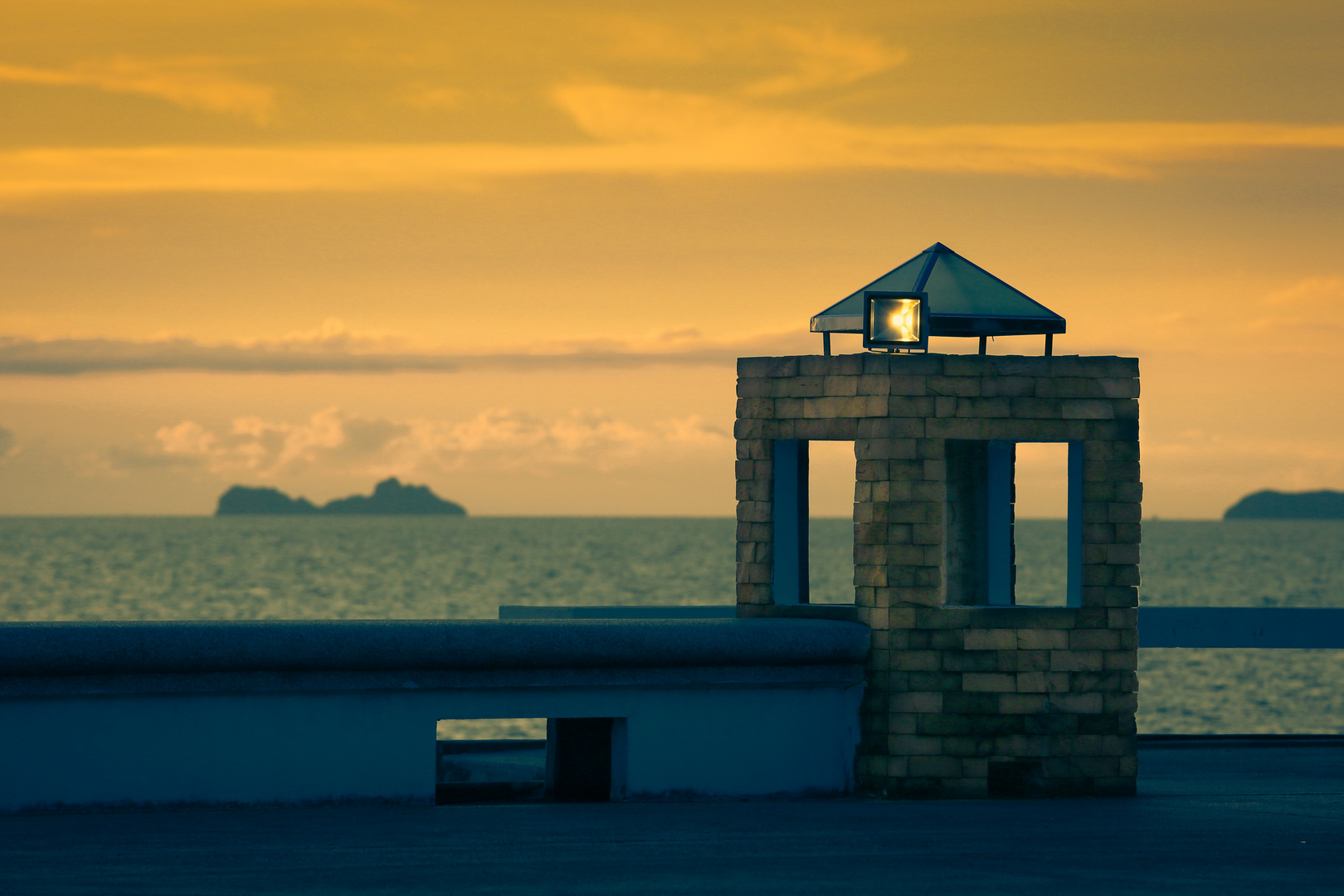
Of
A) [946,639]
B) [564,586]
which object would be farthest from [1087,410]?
[564,586]

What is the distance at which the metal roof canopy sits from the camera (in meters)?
12.9

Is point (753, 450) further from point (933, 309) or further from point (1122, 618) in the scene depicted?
point (1122, 618)

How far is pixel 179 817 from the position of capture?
33.9ft

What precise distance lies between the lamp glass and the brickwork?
1.10 ft

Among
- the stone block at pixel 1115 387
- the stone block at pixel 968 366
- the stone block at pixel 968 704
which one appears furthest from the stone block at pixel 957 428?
the stone block at pixel 968 704

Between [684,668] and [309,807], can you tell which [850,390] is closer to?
[684,668]

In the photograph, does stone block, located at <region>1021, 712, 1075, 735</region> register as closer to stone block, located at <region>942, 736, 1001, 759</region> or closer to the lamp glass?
stone block, located at <region>942, 736, 1001, 759</region>

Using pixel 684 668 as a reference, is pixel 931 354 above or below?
above

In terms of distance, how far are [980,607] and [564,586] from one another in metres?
95.4

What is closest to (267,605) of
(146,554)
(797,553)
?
(146,554)

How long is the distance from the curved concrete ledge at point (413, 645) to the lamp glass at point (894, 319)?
7.20ft

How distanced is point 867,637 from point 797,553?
133 cm

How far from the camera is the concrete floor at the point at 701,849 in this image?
8.57 metres

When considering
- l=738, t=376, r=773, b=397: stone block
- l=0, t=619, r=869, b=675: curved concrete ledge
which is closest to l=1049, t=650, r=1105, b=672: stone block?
l=0, t=619, r=869, b=675: curved concrete ledge
